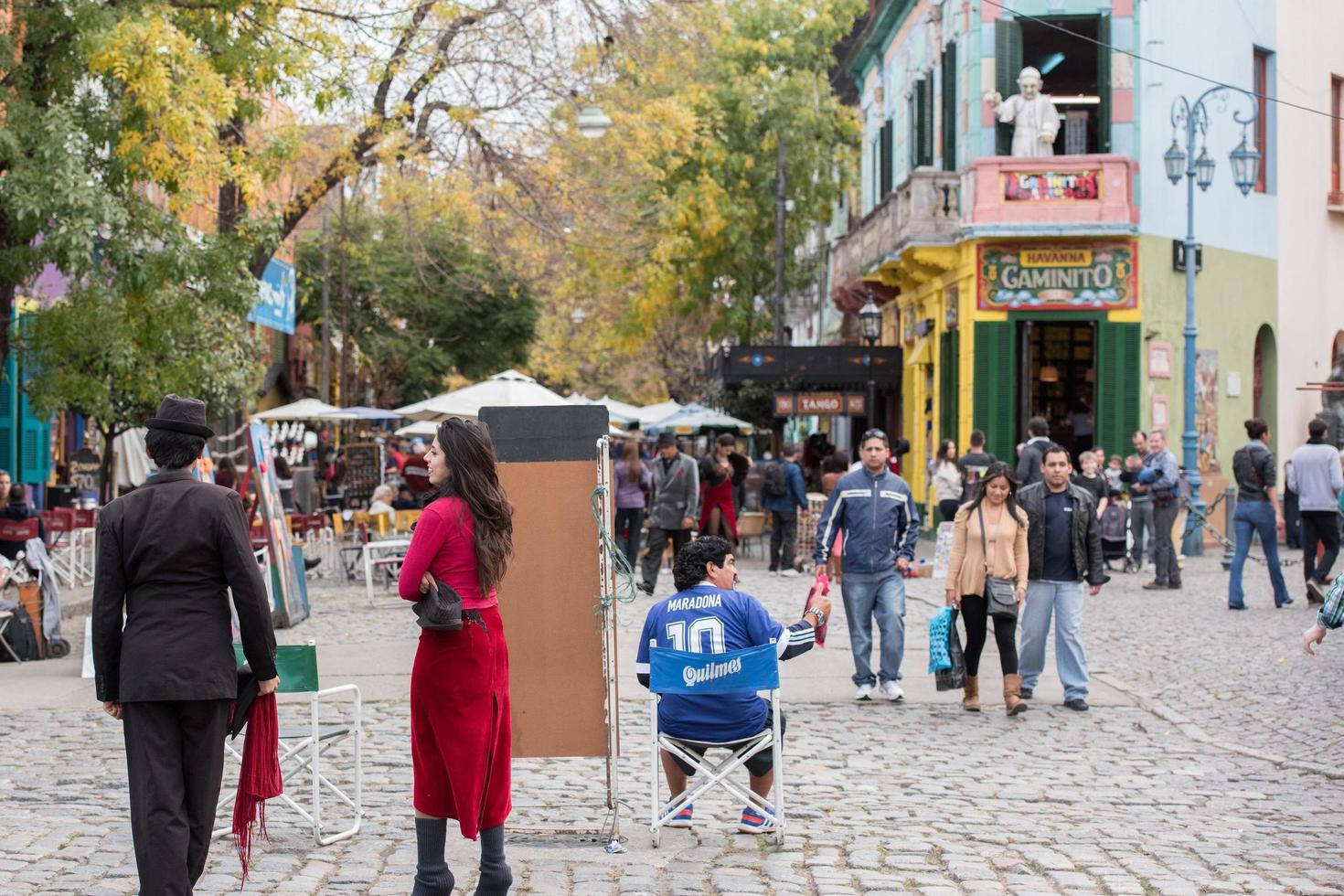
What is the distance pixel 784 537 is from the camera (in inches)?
838

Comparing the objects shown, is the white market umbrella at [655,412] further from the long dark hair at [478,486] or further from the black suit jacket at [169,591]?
the black suit jacket at [169,591]

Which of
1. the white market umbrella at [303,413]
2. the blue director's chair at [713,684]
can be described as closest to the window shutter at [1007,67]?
the white market umbrella at [303,413]

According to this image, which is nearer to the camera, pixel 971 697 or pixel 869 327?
pixel 971 697

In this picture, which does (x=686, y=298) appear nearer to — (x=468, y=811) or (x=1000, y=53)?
(x=1000, y=53)

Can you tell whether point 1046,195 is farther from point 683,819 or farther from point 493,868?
point 493,868

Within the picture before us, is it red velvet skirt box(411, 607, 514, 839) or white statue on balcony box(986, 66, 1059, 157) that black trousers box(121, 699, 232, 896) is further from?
white statue on balcony box(986, 66, 1059, 157)

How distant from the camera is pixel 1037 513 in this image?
11.1 m

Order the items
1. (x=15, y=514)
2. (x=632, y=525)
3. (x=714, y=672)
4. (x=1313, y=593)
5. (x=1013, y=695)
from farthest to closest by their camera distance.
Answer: (x=632, y=525), (x=1313, y=593), (x=15, y=514), (x=1013, y=695), (x=714, y=672)

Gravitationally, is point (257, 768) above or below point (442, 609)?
below

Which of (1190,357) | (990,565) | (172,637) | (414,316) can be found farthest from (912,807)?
(414,316)

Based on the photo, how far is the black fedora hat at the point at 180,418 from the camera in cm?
558

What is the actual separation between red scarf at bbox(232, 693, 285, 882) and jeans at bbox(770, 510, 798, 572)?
15.3 m

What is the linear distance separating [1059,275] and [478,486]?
20.2 meters

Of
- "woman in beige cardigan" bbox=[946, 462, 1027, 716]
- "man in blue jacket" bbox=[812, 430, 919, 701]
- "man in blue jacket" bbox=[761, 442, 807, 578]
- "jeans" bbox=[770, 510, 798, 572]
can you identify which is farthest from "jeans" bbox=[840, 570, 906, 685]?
"jeans" bbox=[770, 510, 798, 572]
